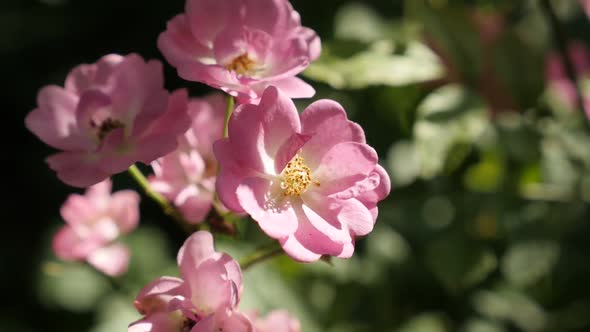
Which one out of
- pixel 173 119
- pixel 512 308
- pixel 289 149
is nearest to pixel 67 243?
pixel 173 119

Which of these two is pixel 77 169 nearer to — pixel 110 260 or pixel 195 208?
pixel 195 208

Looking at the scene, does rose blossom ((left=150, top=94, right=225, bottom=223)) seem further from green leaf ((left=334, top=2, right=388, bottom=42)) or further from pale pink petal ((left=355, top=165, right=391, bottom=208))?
green leaf ((left=334, top=2, right=388, bottom=42))

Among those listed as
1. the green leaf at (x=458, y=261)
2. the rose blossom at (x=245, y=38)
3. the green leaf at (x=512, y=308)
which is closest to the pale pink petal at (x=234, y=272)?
the rose blossom at (x=245, y=38)

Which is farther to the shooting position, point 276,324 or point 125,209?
point 125,209

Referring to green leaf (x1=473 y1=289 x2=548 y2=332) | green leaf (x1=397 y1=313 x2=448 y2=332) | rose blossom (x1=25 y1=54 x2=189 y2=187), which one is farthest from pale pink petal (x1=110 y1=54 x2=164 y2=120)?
green leaf (x1=473 y1=289 x2=548 y2=332)

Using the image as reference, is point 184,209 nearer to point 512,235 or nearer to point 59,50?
point 512,235

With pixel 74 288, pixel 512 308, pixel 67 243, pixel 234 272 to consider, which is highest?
pixel 234 272
